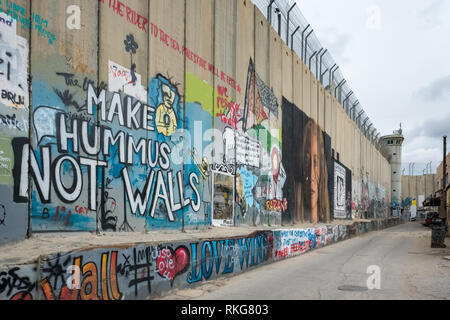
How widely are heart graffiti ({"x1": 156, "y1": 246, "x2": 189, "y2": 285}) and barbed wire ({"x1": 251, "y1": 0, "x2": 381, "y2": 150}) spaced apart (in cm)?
1365

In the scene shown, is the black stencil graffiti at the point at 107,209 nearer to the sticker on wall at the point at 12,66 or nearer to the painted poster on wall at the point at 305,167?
the sticker on wall at the point at 12,66

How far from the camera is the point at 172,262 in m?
8.98

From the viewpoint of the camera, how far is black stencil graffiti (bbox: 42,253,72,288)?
586 cm

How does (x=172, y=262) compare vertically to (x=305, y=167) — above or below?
below

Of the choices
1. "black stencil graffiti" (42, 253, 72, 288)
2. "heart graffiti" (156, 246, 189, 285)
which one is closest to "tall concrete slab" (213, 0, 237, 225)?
"heart graffiti" (156, 246, 189, 285)

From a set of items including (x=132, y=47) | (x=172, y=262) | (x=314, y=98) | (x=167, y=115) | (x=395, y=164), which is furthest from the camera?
(x=395, y=164)

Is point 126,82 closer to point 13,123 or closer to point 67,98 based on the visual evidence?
point 67,98

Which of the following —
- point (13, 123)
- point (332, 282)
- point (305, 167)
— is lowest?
point (332, 282)

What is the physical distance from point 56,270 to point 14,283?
720 mm

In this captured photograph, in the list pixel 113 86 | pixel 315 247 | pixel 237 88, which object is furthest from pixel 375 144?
pixel 113 86

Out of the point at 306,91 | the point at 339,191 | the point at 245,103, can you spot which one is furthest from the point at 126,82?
the point at 339,191

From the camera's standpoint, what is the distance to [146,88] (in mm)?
10977

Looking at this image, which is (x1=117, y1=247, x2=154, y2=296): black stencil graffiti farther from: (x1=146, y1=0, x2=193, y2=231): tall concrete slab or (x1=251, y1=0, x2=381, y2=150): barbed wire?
(x1=251, y1=0, x2=381, y2=150): barbed wire
